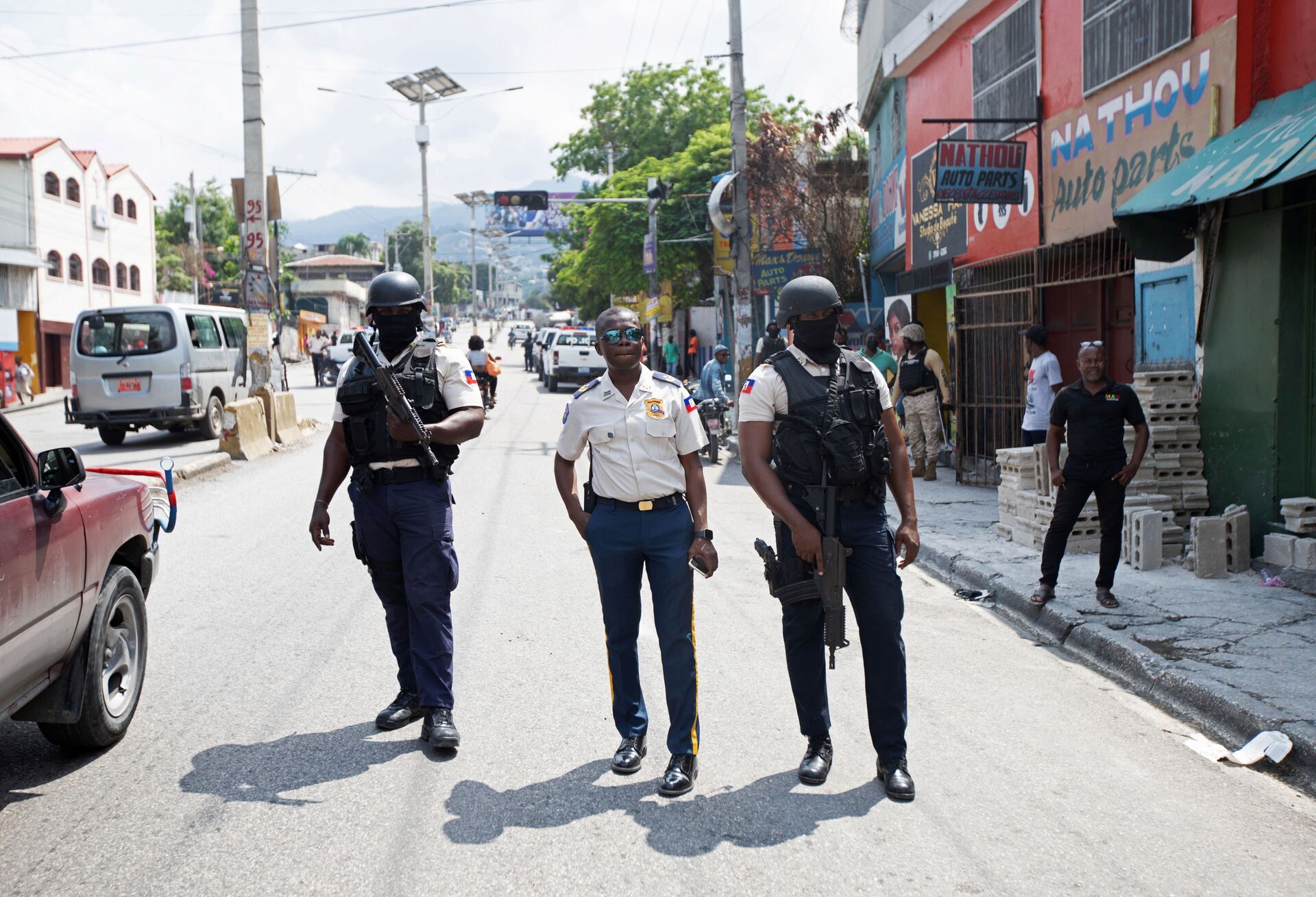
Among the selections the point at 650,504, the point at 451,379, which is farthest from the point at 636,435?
the point at 451,379

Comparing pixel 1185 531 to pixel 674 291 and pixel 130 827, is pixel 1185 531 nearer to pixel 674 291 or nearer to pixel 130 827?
→ pixel 130 827

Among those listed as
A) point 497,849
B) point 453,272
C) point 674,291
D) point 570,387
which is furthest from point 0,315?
point 453,272

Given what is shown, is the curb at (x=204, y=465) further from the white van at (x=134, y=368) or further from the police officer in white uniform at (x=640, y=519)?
the police officer in white uniform at (x=640, y=519)

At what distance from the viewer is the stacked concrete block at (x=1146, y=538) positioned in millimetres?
8094

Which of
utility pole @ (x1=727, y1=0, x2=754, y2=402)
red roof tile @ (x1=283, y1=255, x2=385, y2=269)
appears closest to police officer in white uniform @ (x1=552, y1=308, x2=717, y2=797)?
utility pole @ (x1=727, y1=0, x2=754, y2=402)

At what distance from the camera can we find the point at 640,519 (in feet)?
13.8

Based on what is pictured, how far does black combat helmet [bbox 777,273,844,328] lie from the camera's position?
416 cm

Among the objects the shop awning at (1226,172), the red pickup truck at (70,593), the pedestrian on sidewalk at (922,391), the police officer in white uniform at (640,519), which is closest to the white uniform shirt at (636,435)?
the police officer in white uniform at (640,519)

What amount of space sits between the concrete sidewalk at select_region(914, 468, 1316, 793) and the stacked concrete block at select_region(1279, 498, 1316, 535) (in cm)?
45

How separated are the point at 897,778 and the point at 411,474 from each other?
2.22m

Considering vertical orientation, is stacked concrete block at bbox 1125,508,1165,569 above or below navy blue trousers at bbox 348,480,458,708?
below

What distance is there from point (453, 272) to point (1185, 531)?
→ 134834 mm

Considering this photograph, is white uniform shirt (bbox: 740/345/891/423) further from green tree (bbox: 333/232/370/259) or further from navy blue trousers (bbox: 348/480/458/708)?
green tree (bbox: 333/232/370/259)

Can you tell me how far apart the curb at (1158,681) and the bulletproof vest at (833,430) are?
2149 mm
